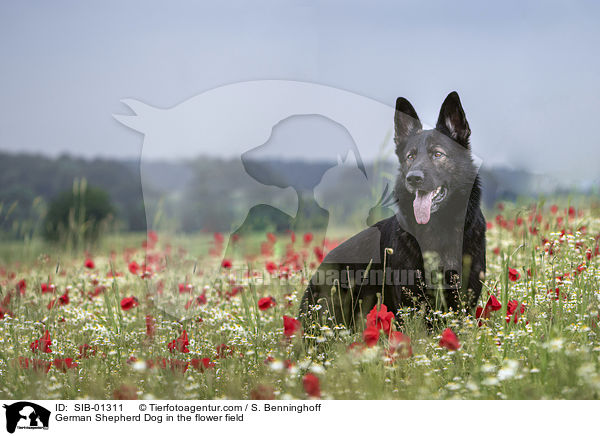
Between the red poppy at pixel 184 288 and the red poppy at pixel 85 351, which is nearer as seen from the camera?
the red poppy at pixel 85 351

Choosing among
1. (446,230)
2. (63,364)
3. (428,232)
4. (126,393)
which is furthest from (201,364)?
(446,230)

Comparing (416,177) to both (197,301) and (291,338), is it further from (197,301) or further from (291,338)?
(197,301)

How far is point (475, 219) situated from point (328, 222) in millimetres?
972

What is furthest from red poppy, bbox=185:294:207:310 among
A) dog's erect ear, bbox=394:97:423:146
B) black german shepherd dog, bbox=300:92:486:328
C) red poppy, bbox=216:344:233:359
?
dog's erect ear, bbox=394:97:423:146

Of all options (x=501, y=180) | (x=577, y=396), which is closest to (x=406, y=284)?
(x=577, y=396)

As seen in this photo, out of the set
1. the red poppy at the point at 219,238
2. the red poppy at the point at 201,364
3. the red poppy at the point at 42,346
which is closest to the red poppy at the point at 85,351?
the red poppy at the point at 42,346

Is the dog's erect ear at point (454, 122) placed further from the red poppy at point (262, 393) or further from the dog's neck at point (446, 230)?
the red poppy at point (262, 393)

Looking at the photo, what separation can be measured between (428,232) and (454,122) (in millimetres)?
697

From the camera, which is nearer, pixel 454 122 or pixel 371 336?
pixel 371 336

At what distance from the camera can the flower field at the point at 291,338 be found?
2.24m
